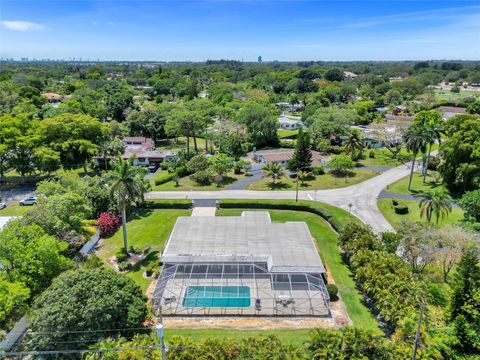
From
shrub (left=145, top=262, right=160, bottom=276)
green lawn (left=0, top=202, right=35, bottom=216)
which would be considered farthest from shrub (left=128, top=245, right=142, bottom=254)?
green lawn (left=0, top=202, right=35, bottom=216)

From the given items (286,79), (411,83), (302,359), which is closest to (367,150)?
(302,359)

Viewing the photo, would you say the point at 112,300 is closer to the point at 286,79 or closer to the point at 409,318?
the point at 409,318

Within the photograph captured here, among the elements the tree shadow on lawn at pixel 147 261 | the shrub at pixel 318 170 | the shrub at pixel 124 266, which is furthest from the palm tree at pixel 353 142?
the shrub at pixel 124 266

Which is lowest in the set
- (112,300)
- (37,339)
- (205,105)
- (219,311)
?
(219,311)

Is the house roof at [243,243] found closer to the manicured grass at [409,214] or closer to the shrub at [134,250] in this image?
the shrub at [134,250]

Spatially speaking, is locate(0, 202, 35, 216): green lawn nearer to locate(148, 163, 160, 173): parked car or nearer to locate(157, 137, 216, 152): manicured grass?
locate(148, 163, 160, 173): parked car

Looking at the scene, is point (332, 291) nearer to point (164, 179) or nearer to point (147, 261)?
point (147, 261)
